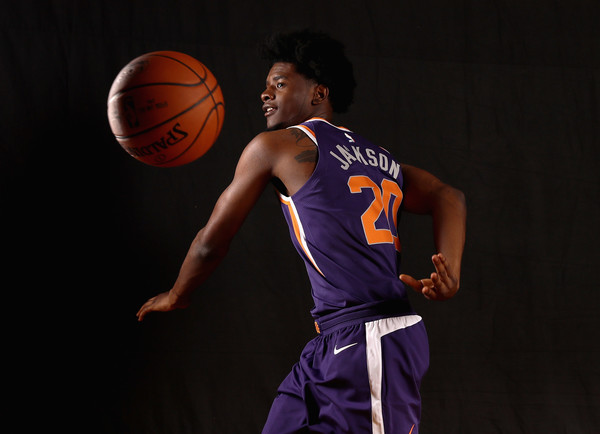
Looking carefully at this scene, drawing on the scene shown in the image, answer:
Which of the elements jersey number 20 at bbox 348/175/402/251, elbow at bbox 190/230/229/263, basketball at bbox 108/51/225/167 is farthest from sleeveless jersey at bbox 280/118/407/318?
basketball at bbox 108/51/225/167

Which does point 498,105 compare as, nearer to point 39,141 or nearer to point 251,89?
point 251,89

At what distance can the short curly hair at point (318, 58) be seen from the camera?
1.98m

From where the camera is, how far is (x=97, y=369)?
2.90 m

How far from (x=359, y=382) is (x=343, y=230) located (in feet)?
1.21

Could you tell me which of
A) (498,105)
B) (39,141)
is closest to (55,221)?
(39,141)

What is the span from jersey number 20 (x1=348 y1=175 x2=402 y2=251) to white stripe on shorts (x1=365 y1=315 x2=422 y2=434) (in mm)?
207

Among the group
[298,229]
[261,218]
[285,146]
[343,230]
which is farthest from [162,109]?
[261,218]

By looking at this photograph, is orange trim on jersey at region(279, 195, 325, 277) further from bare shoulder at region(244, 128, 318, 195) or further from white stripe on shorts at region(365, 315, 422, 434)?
white stripe on shorts at region(365, 315, 422, 434)

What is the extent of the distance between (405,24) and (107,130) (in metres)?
1.64

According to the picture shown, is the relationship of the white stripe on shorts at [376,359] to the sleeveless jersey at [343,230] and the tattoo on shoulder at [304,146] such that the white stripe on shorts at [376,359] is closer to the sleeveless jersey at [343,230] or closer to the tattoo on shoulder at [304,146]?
the sleeveless jersey at [343,230]

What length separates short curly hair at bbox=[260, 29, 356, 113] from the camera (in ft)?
6.49

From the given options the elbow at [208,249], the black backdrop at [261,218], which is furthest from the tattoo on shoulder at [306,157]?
the black backdrop at [261,218]

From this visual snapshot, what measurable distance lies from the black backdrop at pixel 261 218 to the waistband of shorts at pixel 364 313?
153cm

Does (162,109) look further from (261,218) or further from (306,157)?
(261,218)
